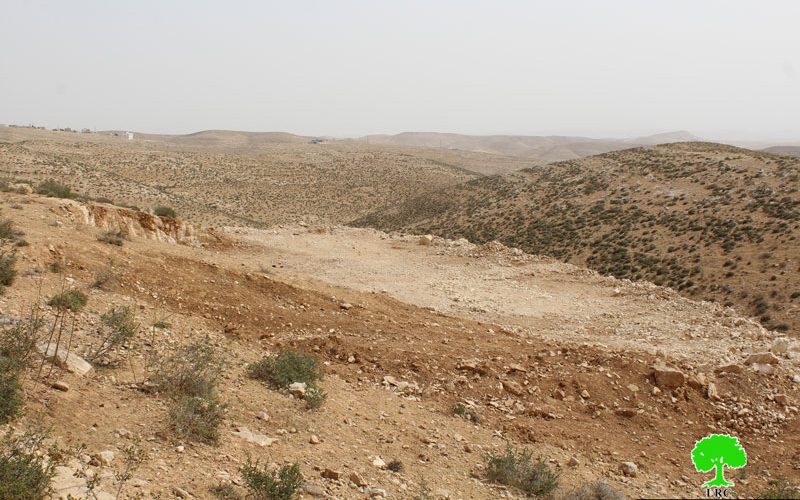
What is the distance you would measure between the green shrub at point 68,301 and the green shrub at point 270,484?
159 inches

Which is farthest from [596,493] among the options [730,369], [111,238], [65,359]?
[111,238]

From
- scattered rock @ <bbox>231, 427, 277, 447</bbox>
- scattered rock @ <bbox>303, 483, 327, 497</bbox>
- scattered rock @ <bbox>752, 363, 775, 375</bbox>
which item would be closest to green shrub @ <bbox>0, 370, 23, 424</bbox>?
scattered rock @ <bbox>231, 427, 277, 447</bbox>

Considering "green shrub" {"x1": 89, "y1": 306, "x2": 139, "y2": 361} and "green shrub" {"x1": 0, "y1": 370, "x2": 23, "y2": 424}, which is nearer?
"green shrub" {"x1": 0, "y1": 370, "x2": 23, "y2": 424}

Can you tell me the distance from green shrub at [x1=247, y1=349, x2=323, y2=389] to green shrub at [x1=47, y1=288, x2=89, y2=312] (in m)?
2.40

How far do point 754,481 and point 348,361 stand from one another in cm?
532

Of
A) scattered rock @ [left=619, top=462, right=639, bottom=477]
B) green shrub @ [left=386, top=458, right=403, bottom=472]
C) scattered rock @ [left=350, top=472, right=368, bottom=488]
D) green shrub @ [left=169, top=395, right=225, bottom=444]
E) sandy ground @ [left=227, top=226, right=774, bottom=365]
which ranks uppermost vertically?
green shrub @ [left=169, top=395, right=225, bottom=444]

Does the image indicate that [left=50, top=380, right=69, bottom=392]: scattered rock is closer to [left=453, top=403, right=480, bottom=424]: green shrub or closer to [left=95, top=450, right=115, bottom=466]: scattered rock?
[left=95, top=450, right=115, bottom=466]: scattered rock

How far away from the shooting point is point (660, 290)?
50.3 feet

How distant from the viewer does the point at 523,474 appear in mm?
5496

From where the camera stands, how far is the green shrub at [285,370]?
678 centimetres

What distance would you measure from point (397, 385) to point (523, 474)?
8.20 feet

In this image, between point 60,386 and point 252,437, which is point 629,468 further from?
point 60,386

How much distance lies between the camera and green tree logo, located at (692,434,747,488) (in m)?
6.06

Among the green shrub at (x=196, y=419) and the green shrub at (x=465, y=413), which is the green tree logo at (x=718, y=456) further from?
the green shrub at (x=196, y=419)
